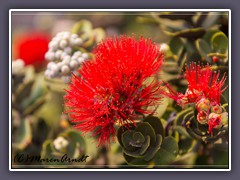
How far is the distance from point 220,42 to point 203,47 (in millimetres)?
63

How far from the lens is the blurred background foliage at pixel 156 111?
1529 mm

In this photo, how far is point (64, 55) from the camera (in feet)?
4.90

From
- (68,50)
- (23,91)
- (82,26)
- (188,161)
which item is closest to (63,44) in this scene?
→ (68,50)

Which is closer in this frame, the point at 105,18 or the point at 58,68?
the point at 58,68

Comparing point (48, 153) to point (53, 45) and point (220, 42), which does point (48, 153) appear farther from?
point (220, 42)

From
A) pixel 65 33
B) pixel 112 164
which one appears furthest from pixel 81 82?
pixel 112 164

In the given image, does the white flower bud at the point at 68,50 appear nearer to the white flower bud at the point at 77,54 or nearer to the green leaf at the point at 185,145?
the white flower bud at the point at 77,54

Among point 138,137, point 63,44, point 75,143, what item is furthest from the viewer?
point 75,143

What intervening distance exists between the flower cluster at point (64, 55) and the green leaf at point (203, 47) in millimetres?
386

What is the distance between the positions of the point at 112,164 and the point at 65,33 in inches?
19.3

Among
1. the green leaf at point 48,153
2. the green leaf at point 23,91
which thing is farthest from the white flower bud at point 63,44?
the green leaf at point 48,153

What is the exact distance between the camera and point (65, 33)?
155 centimetres
